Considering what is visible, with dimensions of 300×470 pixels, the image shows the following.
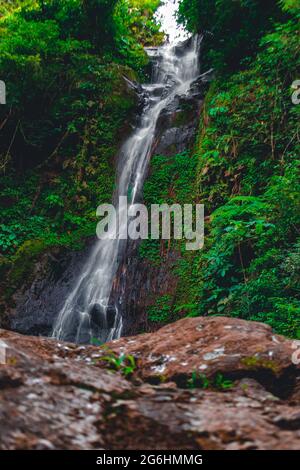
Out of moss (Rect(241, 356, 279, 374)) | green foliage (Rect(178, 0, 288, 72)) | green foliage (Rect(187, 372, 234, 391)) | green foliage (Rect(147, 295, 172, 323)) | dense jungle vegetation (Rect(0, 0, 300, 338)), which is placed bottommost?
green foliage (Rect(147, 295, 172, 323))

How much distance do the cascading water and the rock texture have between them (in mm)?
4610

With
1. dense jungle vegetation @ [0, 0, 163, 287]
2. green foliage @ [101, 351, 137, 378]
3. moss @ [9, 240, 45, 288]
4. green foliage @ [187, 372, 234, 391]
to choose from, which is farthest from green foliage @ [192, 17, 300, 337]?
moss @ [9, 240, 45, 288]

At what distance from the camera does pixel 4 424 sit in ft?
5.69

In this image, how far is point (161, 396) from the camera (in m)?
2.33

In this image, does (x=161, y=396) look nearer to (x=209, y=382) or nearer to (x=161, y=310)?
(x=209, y=382)

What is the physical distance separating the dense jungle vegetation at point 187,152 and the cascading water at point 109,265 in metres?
0.52

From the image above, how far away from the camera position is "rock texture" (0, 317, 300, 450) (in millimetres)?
1821

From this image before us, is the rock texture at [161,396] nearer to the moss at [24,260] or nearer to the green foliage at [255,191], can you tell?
the green foliage at [255,191]

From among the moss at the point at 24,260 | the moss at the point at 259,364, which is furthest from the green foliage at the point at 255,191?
the moss at the point at 24,260

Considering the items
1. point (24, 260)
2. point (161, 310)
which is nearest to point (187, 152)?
point (161, 310)

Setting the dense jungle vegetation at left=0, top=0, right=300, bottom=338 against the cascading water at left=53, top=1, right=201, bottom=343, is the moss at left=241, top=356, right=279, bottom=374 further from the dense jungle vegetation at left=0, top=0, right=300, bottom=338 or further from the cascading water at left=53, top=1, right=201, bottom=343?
the cascading water at left=53, top=1, right=201, bottom=343

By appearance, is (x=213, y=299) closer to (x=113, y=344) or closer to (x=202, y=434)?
(x=113, y=344)

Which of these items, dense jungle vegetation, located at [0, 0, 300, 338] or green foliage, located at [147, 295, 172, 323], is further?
green foliage, located at [147, 295, 172, 323]

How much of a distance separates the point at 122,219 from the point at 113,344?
6.04 m
